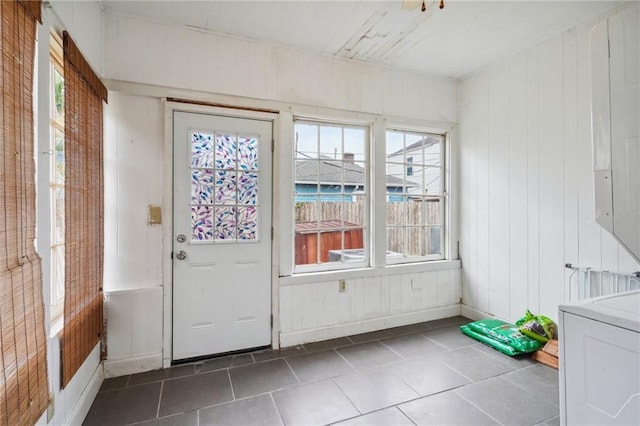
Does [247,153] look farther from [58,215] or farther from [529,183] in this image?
[529,183]

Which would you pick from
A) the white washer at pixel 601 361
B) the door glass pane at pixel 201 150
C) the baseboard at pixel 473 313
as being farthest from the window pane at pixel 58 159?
the baseboard at pixel 473 313

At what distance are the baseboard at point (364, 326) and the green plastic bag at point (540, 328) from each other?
2.93 feet

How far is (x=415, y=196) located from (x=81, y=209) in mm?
3076

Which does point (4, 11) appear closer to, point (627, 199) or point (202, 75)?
point (202, 75)

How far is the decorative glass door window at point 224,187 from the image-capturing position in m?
2.65

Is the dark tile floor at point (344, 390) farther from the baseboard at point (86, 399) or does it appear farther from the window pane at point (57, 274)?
the window pane at point (57, 274)

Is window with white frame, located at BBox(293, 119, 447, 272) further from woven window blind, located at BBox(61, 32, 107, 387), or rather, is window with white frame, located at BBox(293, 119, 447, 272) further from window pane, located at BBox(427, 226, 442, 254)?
woven window blind, located at BBox(61, 32, 107, 387)

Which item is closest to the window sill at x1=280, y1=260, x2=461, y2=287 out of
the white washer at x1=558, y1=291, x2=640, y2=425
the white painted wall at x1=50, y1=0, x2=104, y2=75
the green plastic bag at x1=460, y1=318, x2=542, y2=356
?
the green plastic bag at x1=460, y1=318, x2=542, y2=356

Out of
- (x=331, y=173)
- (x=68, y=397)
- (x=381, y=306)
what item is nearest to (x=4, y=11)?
(x=68, y=397)

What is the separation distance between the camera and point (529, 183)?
2980 millimetres

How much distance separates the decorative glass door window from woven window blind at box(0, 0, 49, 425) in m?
1.33

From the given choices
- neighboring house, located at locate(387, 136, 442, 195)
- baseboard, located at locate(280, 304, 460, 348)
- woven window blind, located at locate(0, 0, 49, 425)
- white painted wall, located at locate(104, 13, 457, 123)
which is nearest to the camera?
woven window blind, located at locate(0, 0, 49, 425)

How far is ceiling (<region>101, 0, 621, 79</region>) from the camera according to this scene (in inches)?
92.4

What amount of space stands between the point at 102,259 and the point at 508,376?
3080mm
